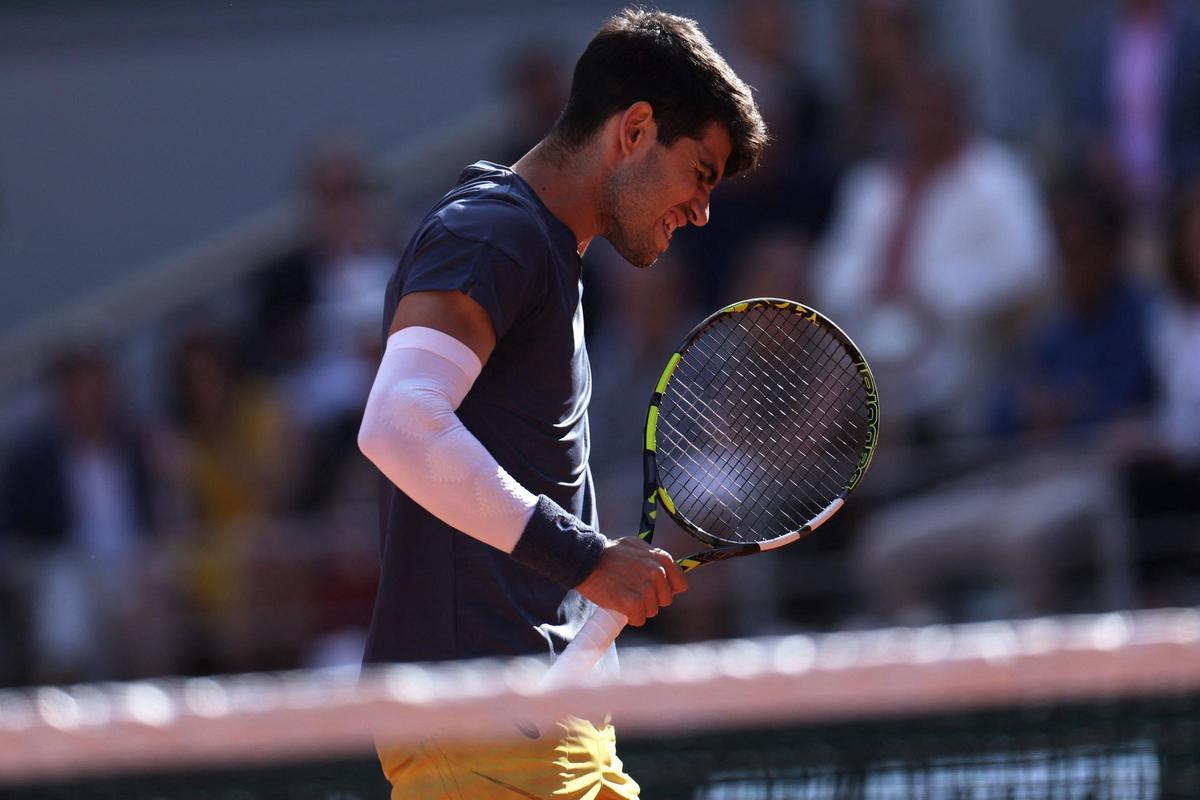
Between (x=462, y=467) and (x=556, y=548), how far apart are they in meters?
0.19

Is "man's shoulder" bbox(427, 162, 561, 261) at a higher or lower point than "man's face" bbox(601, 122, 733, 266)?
lower

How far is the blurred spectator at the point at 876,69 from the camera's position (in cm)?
761

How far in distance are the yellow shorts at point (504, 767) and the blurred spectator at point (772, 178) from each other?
4.47 m

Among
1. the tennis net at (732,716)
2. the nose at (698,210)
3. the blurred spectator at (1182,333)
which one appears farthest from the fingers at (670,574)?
the blurred spectator at (1182,333)

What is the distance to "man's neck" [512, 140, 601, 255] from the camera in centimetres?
294

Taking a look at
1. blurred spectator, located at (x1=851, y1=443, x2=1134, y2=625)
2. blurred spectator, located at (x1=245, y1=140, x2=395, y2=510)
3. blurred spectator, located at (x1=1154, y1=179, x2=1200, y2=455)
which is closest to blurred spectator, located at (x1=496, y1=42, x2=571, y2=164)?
blurred spectator, located at (x1=245, y1=140, x2=395, y2=510)

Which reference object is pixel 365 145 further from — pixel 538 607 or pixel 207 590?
pixel 538 607

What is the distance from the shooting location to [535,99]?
315 inches

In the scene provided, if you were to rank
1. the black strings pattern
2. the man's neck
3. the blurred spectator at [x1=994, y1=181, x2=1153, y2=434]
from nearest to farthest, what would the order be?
the man's neck, the black strings pattern, the blurred spectator at [x1=994, y1=181, x2=1153, y2=434]

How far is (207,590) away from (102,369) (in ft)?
4.21

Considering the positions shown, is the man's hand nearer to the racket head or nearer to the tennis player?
the tennis player

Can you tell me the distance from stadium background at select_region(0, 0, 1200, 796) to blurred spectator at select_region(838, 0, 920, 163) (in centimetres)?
2

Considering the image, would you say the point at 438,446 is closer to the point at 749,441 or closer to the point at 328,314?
the point at 749,441

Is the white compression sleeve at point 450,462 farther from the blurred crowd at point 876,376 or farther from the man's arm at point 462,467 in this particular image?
the blurred crowd at point 876,376
